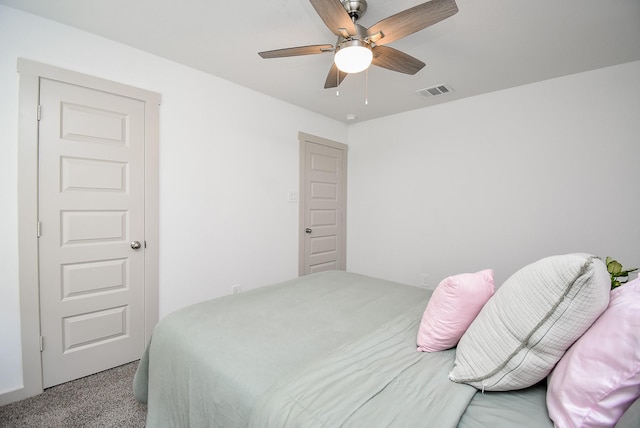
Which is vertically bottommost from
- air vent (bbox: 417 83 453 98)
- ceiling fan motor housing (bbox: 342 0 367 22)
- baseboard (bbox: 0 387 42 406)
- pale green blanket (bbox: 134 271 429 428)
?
baseboard (bbox: 0 387 42 406)

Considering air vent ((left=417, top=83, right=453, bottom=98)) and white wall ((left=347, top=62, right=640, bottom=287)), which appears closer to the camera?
white wall ((left=347, top=62, right=640, bottom=287))

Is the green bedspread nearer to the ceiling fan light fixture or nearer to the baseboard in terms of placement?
the baseboard

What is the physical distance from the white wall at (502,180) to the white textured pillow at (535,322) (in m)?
2.23

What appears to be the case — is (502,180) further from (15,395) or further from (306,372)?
(15,395)

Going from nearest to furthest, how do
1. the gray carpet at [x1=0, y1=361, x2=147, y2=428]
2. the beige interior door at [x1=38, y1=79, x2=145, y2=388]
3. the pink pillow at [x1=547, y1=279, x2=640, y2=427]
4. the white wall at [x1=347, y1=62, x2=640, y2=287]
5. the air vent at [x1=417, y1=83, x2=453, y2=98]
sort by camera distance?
the pink pillow at [x1=547, y1=279, x2=640, y2=427], the gray carpet at [x1=0, y1=361, x2=147, y2=428], the beige interior door at [x1=38, y1=79, x2=145, y2=388], the white wall at [x1=347, y1=62, x2=640, y2=287], the air vent at [x1=417, y1=83, x2=453, y2=98]

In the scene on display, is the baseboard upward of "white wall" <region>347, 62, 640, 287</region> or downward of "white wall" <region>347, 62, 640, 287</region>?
downward

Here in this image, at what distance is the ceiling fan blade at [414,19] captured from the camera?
126cm

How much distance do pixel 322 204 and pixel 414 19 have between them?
101 inches

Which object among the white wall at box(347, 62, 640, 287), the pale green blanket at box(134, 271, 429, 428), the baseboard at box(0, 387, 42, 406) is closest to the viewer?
the pale green blanket at box(134, 271, 429, 428)

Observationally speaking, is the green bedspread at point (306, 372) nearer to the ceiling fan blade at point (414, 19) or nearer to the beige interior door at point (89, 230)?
the beige interior door at point (89, 230)

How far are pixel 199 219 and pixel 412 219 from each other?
8.15 ft

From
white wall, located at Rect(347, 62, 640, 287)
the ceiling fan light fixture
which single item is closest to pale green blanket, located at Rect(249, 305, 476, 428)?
the ceiling fan light fixture

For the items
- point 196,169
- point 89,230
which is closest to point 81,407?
point 89,230

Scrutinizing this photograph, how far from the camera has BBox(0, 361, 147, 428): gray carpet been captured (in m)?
1.61
